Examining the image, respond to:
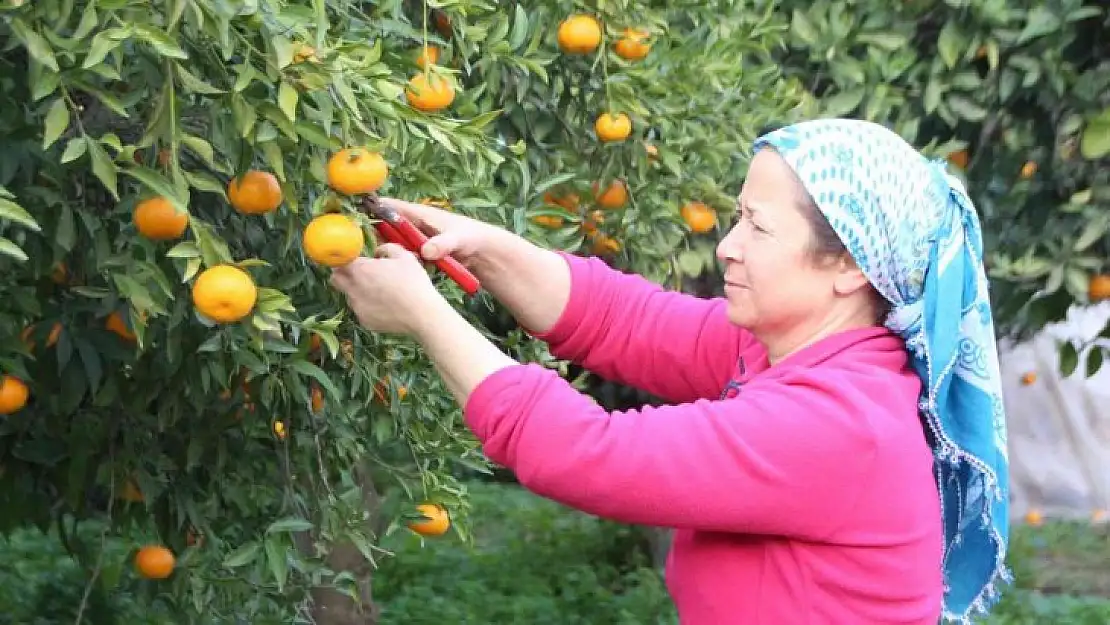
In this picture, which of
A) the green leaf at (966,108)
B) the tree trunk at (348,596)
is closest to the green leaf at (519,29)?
the green leaf at (966,108)

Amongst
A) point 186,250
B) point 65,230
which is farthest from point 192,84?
point 65,230

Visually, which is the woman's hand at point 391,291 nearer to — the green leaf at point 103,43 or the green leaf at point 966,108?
the green leaf at point 103,43

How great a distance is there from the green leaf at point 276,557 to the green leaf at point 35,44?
2.85 feet

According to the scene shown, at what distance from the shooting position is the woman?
146 cm

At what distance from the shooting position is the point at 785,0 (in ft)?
11.4

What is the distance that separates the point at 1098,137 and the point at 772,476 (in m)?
1.65

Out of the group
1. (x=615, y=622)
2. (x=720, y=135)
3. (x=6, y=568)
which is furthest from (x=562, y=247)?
(x=6, y=568)

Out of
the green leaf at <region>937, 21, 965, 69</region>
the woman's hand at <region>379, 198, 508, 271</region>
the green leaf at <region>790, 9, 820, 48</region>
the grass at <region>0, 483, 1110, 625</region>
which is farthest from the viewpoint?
the grass at <region>0, 483, 1110, 625</region>

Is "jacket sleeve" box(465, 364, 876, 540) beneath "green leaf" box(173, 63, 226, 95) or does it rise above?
beneath

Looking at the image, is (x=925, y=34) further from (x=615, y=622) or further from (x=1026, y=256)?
(x=615, y=622)

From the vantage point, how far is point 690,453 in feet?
4.79

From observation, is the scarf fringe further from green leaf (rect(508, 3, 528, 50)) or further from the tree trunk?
the tree trunk

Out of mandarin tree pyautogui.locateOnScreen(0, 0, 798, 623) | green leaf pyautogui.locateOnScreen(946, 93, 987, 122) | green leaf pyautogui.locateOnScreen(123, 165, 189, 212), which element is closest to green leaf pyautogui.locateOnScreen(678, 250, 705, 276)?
mandarin tree pyautogui.locateOnScreen(0, 0, 798, 623)

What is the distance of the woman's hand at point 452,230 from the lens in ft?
5.95
